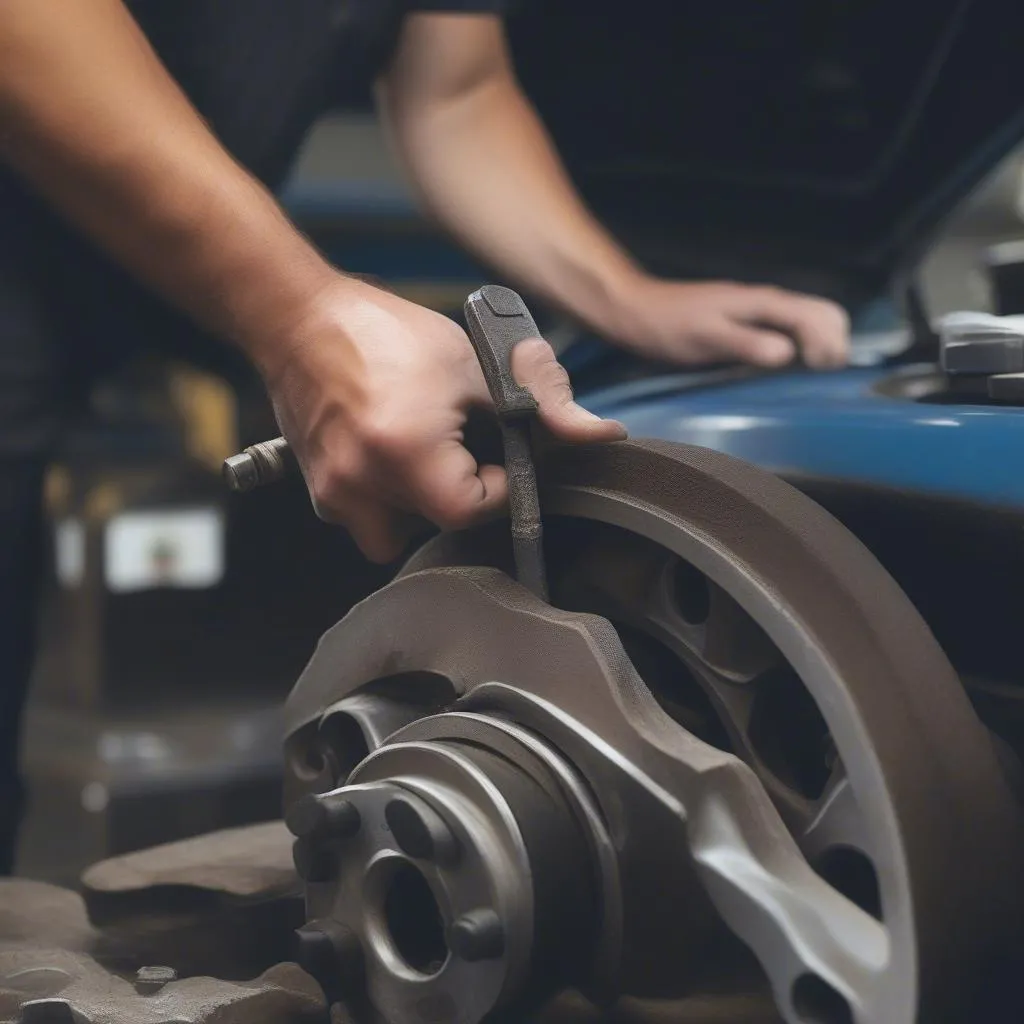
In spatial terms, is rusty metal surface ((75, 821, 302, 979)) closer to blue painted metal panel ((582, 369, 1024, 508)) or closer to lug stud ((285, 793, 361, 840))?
lug stud ((285, 793, 361, 840))

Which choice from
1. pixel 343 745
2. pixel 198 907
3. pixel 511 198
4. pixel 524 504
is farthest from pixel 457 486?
pixel 511 198

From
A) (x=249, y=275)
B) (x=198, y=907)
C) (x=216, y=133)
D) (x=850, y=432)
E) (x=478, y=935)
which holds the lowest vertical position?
(x=198, y=907)

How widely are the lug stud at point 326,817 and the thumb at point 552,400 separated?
0.59 feet

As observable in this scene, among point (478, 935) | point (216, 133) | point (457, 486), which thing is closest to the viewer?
point (478, 935)

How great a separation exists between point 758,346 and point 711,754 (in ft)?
1.80

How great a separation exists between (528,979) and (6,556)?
601 millimetres

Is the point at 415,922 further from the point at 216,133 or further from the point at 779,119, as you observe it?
the point at 779,119

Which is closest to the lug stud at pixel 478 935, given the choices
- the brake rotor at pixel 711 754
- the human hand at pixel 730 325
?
the brake rotor at pixel 711 754

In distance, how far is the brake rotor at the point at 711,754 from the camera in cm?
51

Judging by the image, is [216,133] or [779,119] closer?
[216,133]

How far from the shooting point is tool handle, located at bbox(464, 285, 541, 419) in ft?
1.94

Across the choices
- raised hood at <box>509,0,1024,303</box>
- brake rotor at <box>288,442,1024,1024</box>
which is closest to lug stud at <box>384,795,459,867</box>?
brake rotor at <box>288,442,1024,1024</box>

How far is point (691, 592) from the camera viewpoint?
24.9 inches

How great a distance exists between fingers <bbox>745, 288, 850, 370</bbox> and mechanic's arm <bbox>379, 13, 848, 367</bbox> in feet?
0.26
